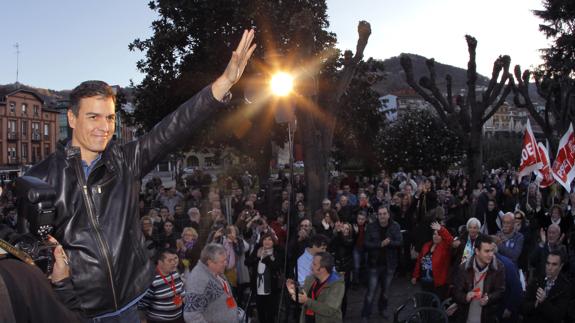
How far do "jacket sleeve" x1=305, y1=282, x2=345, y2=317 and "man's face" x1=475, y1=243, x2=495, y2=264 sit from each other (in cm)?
173

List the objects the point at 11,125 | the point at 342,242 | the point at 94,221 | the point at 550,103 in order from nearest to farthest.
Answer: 1. the point at 94,221
2. the point at 342,242
3. the point at 550,103
4. the point at 11,125

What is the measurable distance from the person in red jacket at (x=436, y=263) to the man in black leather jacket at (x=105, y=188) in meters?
6.18

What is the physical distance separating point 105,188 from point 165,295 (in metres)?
3.75

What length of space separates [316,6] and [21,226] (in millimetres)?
23311

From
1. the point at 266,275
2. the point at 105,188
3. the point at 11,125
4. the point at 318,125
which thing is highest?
the point at 11,125

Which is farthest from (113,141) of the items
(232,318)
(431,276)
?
(431,276)

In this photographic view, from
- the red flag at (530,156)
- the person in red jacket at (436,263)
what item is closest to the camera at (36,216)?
the person in red jacket at (436,263)

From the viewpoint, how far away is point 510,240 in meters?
8.46

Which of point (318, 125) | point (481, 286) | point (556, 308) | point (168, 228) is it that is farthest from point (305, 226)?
point (318, 125)

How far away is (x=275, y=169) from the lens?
68.7 metres

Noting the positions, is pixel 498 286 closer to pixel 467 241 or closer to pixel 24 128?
pixel 467 241

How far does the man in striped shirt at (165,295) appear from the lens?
5.61 m

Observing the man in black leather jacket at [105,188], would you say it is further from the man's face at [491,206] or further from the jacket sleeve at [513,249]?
the man's face at [491,206]

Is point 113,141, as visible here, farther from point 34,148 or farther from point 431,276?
point 34,148
